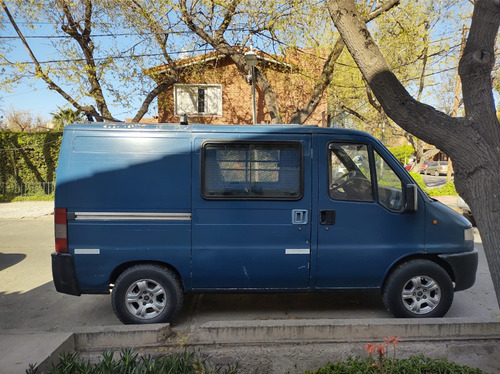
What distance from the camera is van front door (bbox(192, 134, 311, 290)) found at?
3848 mm

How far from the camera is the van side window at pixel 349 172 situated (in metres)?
3.94

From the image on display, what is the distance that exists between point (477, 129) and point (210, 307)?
3628mm

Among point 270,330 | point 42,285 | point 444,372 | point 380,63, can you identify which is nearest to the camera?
point 444,372

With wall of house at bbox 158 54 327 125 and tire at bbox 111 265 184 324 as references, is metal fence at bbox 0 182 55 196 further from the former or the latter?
tire at bbox 111 265 184 324

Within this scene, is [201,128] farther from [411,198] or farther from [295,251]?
[411,198]

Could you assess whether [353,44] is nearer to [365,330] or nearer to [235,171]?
[235,171]

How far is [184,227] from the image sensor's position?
383cm

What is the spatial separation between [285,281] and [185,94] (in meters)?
11.9

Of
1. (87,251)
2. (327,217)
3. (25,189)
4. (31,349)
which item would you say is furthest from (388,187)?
(25,189)

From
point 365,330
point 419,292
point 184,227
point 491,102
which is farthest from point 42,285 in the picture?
point 491,102

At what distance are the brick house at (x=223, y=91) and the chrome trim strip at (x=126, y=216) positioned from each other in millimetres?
9282

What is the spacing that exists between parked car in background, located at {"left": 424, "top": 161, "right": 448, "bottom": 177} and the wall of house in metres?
26.5

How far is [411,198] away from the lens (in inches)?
149

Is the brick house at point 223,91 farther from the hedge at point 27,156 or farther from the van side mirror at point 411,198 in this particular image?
the van side mirror at point 411,198
